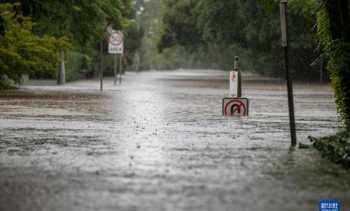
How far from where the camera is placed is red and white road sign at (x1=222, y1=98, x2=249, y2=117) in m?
21.8

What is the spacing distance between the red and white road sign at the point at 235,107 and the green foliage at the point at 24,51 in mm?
13505

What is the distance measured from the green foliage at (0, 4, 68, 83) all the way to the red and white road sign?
13.5 metres

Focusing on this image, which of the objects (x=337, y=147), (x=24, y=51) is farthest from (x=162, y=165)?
(x=24, y=51)

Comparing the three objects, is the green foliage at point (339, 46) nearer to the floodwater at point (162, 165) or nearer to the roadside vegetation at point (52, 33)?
the floodwater at point (162, 165)

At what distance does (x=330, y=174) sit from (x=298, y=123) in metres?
8.79

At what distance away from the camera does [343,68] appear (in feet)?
45.8

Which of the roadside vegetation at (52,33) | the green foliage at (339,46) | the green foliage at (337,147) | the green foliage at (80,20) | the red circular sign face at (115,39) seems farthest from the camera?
the red circular sign face at (115,39)

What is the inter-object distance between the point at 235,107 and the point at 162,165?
10858 mm

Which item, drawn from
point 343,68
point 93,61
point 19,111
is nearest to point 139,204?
point 343,68

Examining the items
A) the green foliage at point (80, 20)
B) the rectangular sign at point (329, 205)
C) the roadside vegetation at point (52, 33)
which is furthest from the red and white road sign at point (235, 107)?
the green foliage at point (80, 20)

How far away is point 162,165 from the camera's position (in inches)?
443

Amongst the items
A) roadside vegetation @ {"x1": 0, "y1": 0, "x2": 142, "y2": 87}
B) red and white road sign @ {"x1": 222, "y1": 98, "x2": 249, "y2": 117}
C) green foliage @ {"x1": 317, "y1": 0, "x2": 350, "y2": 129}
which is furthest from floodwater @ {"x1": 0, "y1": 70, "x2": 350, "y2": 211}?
roadside vegetation @ {"x1": 0, "y1": 0, "x2": 142, "y2": 87}

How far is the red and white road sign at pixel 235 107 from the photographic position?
21.8 meters

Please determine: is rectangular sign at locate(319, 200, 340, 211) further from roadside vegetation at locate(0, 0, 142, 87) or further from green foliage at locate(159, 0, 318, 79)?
green foliage at locate(159, 0, 318, 79)
